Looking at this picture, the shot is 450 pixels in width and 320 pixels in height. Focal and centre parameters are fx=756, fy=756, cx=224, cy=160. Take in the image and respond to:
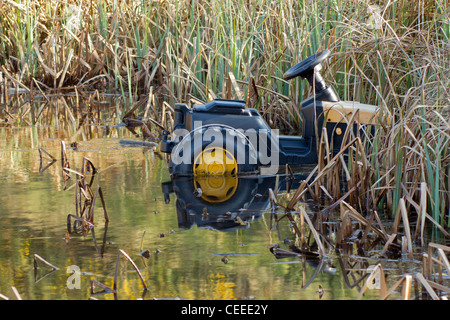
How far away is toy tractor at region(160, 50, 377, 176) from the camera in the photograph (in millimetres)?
4801

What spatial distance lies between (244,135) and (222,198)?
560 millimetres

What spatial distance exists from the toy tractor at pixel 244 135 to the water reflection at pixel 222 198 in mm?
91

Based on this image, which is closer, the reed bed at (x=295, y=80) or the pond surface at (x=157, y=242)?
the pond surface at (x=157, y=242)

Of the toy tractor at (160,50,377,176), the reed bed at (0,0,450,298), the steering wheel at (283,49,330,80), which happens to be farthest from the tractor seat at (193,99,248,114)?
the reed bed at (0,0,450,298)

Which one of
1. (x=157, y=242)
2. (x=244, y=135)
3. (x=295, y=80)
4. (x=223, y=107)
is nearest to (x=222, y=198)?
(x=244, y=135)

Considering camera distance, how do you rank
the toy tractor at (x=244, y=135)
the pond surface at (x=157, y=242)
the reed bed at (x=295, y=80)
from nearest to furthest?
the pond surface at (x=157, y=242) < the reed bed at (x=295, y=80) < the toy tractor at (x=244, y=135)

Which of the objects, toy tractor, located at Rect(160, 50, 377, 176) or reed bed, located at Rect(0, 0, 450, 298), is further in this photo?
toy tractor, located at Rect(160, 50, 377, 176)

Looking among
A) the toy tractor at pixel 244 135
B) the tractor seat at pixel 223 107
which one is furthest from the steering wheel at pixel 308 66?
the tractor seat at pixel 223 107

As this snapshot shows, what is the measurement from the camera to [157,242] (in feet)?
11.6

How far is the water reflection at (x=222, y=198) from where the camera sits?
400 centimetres

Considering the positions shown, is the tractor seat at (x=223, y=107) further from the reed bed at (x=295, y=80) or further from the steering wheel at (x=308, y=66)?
the reed bed at (x=295, y=80)

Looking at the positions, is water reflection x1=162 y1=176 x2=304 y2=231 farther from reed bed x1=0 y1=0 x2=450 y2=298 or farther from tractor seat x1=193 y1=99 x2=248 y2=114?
tractor seat x1=193 y1=99 x2=248 y2=114

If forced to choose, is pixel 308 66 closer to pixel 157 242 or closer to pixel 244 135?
pixel 244 135
